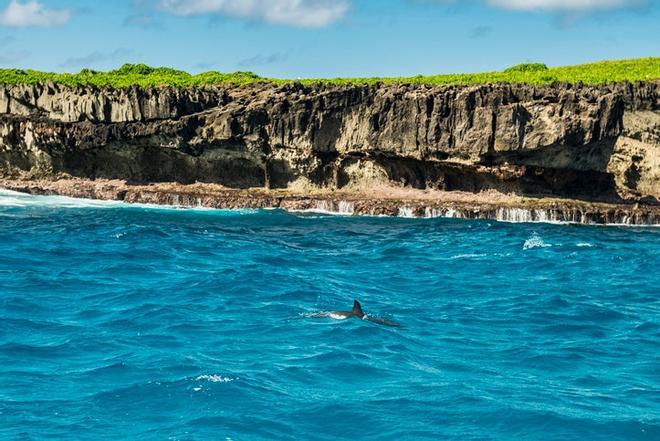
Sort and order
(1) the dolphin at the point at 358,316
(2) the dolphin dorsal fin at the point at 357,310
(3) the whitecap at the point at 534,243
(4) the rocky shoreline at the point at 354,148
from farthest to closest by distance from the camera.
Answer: (4) the rocky shoreline at the point at 354,148 < (3) the whitecap at the point at 534,243 < (2) the dolphin dorsal fin at the point at 357,310 < (1) the dolphin at the point at 358,316

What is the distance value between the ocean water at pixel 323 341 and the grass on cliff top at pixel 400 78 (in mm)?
30575

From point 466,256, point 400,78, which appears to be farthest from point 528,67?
point 466,256

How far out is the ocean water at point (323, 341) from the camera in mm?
17328

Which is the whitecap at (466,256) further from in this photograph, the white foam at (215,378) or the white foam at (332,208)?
the white foam at (215,378)

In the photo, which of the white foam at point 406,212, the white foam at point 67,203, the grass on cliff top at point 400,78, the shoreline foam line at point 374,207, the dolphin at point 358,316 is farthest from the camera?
the grass on cliff top at point 400,78

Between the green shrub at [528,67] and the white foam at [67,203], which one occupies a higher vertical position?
the green shrub at [528,67]

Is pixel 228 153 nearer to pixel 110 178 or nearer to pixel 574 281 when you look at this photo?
pixel 110 178

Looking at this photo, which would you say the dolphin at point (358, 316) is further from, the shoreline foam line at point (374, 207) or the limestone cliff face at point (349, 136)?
the limestone cliff face at point (349, 136)

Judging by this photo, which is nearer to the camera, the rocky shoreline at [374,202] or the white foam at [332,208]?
the rocky shoreline at [374,202]

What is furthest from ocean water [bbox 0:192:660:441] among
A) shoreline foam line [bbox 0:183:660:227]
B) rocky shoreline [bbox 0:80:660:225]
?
rocky shoreline [bbox 0:80:660:225]

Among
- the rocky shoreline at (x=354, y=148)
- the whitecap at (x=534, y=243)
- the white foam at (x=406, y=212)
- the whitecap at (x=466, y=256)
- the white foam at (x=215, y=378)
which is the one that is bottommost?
the white foam at (x=215, y=378)

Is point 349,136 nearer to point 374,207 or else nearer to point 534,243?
point 374,207

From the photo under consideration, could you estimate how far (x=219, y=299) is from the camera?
27.8 meters

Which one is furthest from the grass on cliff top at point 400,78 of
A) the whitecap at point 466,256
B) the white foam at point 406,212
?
the whitecap at point 466,256
